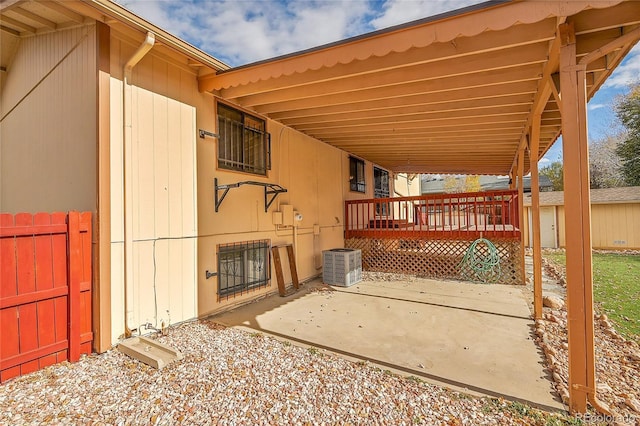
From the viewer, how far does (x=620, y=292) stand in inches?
228

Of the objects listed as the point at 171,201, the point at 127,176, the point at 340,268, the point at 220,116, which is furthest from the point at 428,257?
the point at 127,176

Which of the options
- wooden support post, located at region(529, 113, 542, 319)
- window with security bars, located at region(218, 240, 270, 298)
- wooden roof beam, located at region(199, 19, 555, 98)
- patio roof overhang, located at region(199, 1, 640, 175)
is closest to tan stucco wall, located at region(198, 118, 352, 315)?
window with security bars, located at region(218, 240, 270, 298)

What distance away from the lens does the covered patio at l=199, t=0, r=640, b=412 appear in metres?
2.44

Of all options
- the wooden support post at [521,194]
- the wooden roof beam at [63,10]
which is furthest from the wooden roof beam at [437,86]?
the wooden roof beam at [63,10]

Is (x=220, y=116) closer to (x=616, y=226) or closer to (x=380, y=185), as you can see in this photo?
(x=380, y=185)

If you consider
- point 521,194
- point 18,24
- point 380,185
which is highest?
point 18,24

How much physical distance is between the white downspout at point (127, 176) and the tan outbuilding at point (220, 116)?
0.06 ft

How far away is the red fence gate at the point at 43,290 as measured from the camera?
9.17ft

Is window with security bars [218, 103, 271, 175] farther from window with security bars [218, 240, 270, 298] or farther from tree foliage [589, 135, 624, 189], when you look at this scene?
tree foliage [589, 135, 624, 189]

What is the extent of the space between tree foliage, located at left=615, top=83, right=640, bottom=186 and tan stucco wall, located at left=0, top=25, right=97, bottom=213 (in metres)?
24.8

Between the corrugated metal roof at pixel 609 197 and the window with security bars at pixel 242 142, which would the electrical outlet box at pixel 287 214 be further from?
the corrugated metal roof at pixel 609 197

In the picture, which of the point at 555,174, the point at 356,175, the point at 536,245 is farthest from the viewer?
the point at 555,174

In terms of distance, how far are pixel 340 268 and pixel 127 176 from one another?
15.1 ft

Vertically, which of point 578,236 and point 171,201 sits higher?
point 171,201
